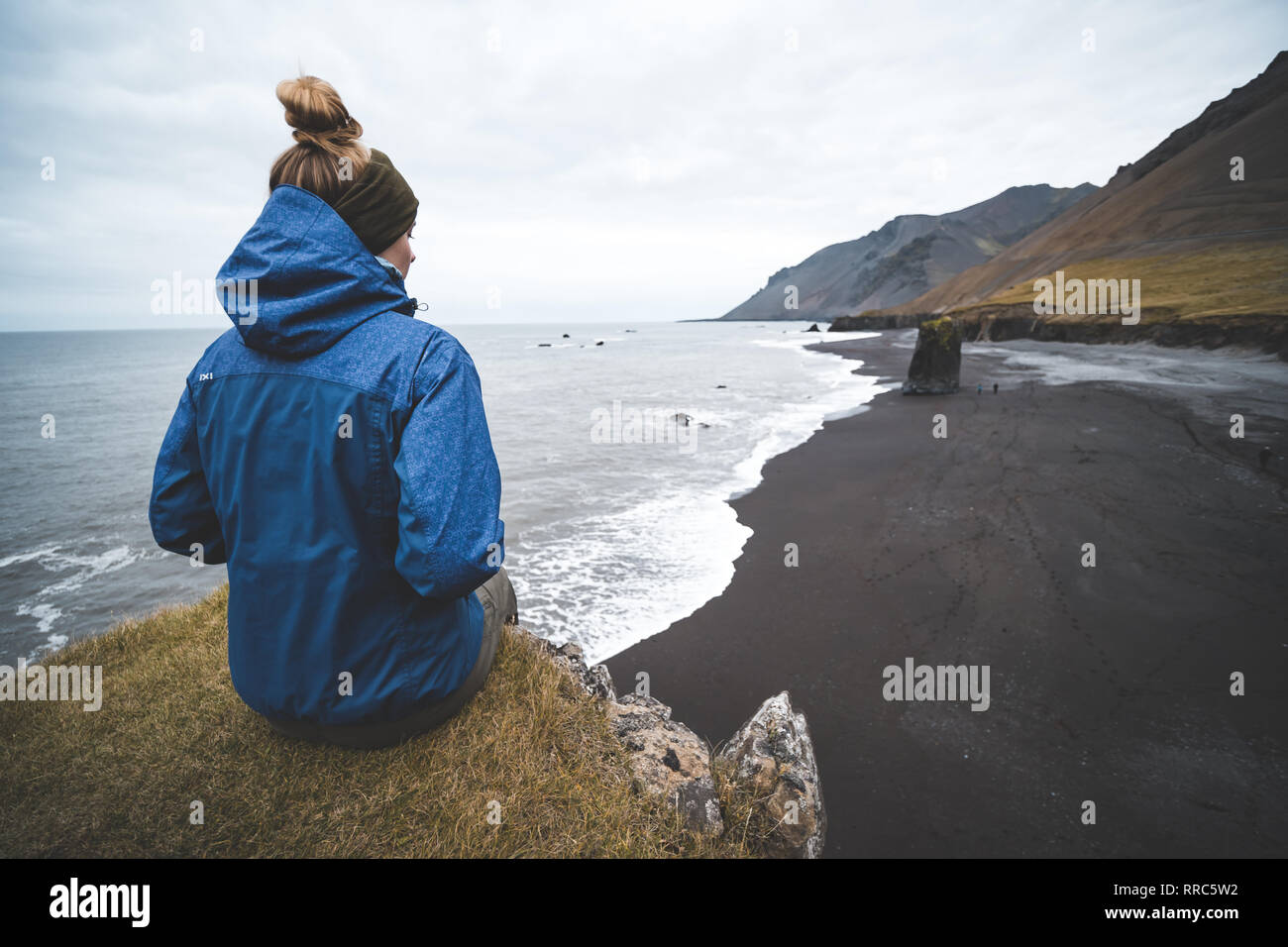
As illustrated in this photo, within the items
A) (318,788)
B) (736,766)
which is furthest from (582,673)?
(318,788)

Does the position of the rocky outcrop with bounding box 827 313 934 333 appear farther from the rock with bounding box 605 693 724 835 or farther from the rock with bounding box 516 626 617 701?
the rock with bounding box 605 693 724 835

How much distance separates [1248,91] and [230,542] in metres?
175

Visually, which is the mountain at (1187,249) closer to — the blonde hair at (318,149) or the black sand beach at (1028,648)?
the black sand beach at (1028,648)

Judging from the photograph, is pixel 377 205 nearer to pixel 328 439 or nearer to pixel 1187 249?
pixel 328 439

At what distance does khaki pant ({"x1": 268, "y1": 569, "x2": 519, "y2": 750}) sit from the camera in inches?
110

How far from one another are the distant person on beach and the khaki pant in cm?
45

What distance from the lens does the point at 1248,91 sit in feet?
346

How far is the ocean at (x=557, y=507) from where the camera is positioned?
920 cm

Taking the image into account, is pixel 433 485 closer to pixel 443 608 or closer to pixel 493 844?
pixel 443 608

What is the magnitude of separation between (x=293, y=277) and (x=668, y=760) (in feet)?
11.8

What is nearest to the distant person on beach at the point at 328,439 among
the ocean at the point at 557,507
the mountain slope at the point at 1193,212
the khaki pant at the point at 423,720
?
the khaki pant at the point at 423,720

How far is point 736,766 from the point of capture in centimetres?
396

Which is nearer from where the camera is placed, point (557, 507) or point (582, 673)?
point (582, 673)

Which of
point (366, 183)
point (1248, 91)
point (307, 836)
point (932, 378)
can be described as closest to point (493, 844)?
point (307, 836)
